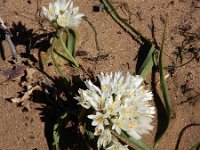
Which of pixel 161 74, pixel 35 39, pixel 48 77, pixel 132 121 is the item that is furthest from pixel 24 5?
pixel 132 121

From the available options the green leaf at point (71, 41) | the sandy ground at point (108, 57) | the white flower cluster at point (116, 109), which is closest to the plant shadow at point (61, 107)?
the sandy ground at point (108, 57)

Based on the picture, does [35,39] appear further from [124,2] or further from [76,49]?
[124,2]

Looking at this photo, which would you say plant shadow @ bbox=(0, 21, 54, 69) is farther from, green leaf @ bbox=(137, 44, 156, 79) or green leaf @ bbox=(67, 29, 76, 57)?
green leaf @ bbox=(137, 44, 156, 79)

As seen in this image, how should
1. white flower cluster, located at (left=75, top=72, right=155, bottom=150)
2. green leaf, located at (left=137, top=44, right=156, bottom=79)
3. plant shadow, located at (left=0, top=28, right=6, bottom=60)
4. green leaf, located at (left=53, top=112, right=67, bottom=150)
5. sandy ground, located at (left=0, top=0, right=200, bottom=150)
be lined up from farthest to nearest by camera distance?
plant shadow, located at (left=0, top=28, right=6, bottom=60) < green leaf, located at (left=137, top=44, right=156, bottom=79) < sandy ground, located at (left=0, top=0, right=200, bottom=150) < green leaf, located at (left=53, top=112, right=67, bottom=150) < white flower cluster, located at (left=75, top=72, right=155, bottom=150)

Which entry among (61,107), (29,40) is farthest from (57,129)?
(29,40)

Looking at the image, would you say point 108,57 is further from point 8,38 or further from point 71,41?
point 8,38

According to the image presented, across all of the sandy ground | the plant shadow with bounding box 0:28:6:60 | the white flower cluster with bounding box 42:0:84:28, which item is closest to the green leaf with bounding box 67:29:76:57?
the sandy ground
